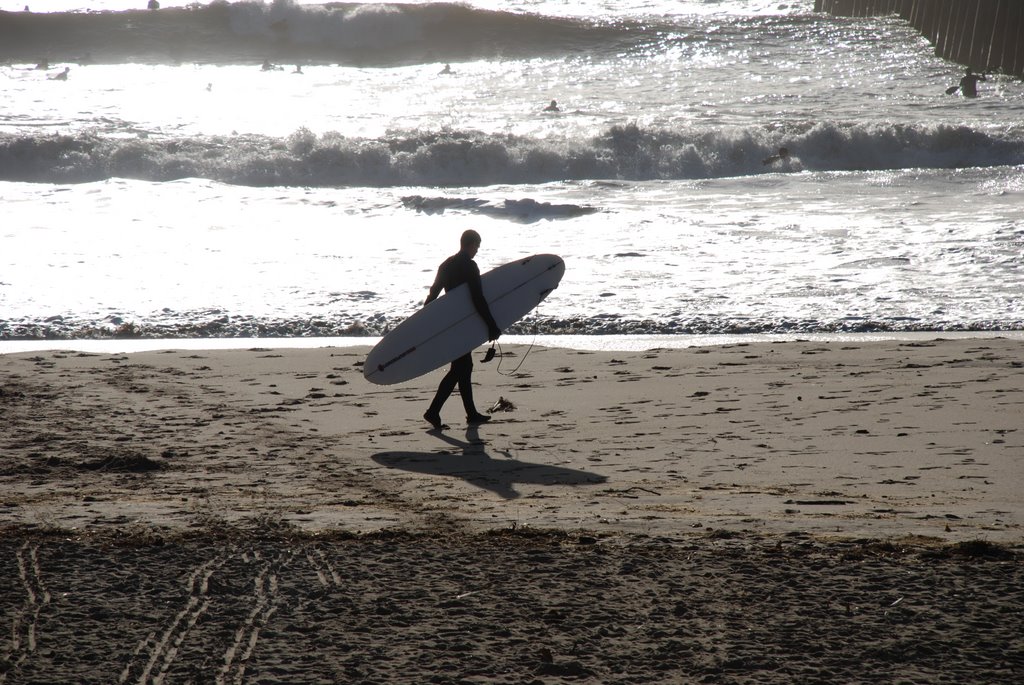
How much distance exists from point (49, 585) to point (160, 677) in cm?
84

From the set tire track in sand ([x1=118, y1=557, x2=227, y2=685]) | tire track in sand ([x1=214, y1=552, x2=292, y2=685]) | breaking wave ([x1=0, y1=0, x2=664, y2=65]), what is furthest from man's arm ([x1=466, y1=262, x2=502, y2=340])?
breaking wave ([x1=0, y1=0, x2=664, y2=65])

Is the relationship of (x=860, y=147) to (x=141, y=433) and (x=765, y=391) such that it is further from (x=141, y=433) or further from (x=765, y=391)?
(x=141, y=433)

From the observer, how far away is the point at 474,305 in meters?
6.00

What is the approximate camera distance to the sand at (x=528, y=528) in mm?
2754

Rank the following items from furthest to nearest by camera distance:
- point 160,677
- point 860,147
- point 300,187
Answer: point 860,147 < point 300,187 < point 160,677

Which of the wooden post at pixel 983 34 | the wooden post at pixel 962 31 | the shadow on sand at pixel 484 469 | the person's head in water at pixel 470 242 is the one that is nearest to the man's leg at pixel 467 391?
the shadow on sand at pixel 484 469

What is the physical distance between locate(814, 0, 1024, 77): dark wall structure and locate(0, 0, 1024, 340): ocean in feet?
1.30

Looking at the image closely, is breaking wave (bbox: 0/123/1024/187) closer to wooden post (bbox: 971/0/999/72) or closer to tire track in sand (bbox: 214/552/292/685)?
wooden post (bbox: 971/0/999/72)

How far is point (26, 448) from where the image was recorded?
204 inches

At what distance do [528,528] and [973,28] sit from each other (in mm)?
20823

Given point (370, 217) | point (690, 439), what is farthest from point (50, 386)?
point (370, 217)

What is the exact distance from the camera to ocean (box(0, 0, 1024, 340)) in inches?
A: 356

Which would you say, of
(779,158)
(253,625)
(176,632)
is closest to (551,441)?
(253,625)

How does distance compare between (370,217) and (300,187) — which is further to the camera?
(300,187)
